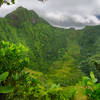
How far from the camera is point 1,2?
3639 millimetres

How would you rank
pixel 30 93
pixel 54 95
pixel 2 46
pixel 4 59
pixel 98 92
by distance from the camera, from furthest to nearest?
pixel 30 93 < pixel 2 46 < pixel 4 59 < pixel 54 95 < pixel 98 92

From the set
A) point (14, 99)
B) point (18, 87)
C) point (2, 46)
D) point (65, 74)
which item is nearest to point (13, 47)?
point (2, 46)

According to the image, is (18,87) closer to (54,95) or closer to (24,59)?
(24,59)

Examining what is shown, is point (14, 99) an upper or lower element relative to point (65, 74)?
upper

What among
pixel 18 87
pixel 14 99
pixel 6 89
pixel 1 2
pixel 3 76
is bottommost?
pixel 14 99

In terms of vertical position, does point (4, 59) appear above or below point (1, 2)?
below

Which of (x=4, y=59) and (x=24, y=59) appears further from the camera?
(x=24, y=59)

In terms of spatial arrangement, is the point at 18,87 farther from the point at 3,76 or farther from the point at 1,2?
the point at 1,2

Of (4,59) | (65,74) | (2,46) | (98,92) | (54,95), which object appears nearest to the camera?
(98,92)

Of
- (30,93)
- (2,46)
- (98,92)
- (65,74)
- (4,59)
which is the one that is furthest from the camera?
(65,74)

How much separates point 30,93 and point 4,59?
3.98 feet

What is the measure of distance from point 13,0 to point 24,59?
5.67 feet

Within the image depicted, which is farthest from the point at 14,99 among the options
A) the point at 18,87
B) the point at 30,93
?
the point at 30,93

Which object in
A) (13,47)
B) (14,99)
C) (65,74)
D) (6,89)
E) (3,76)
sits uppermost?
(13,47)
